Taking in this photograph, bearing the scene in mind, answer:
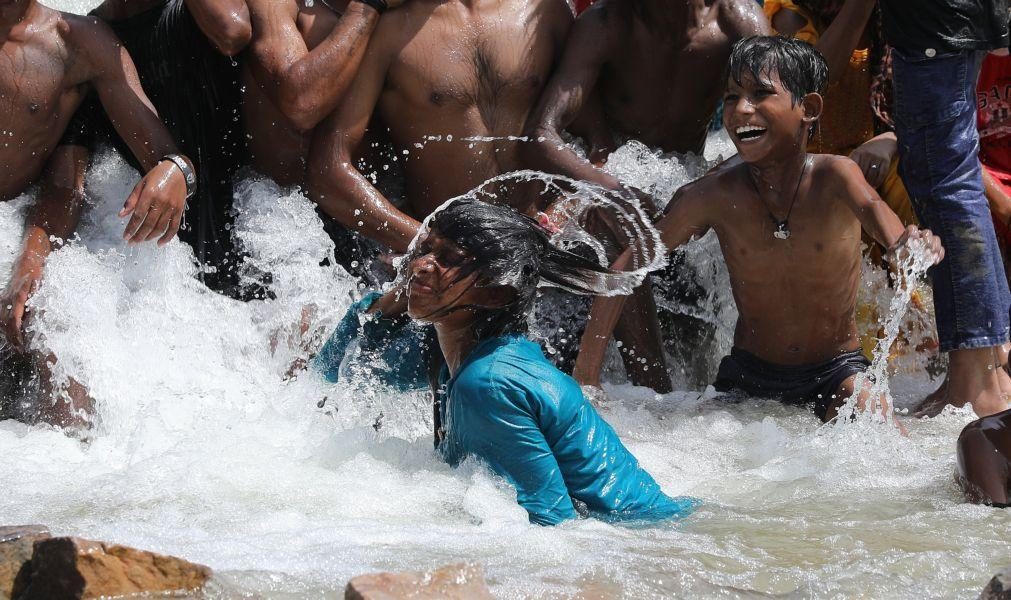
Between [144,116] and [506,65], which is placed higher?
[506,65]

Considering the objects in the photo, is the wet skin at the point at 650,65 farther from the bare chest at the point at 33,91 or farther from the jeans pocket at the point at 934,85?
the bare chest at the point at 33,91

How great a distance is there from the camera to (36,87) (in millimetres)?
4316

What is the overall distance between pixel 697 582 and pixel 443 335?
88 cm

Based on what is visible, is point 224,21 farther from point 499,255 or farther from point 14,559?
point 14,559

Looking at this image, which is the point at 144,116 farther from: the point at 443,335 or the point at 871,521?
the point at 871,521

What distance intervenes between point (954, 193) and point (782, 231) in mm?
581

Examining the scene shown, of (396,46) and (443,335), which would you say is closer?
(443,335)

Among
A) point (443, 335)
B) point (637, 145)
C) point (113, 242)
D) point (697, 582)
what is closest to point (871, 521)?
point (697, 582)

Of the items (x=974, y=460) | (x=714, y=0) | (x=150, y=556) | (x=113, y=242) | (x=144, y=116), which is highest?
(x=714, y=0)

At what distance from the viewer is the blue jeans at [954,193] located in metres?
4.17

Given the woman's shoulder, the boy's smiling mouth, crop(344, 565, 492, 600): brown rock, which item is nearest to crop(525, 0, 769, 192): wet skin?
the boy's smiling mouth

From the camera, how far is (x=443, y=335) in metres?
3.10

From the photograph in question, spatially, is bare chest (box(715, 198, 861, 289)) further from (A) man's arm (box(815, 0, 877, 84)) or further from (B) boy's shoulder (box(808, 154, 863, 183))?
(A) man's arm (box(815, 0, 877, 84))

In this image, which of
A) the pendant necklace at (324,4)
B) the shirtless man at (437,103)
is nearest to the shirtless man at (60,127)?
the shirtless man at (437,103)
